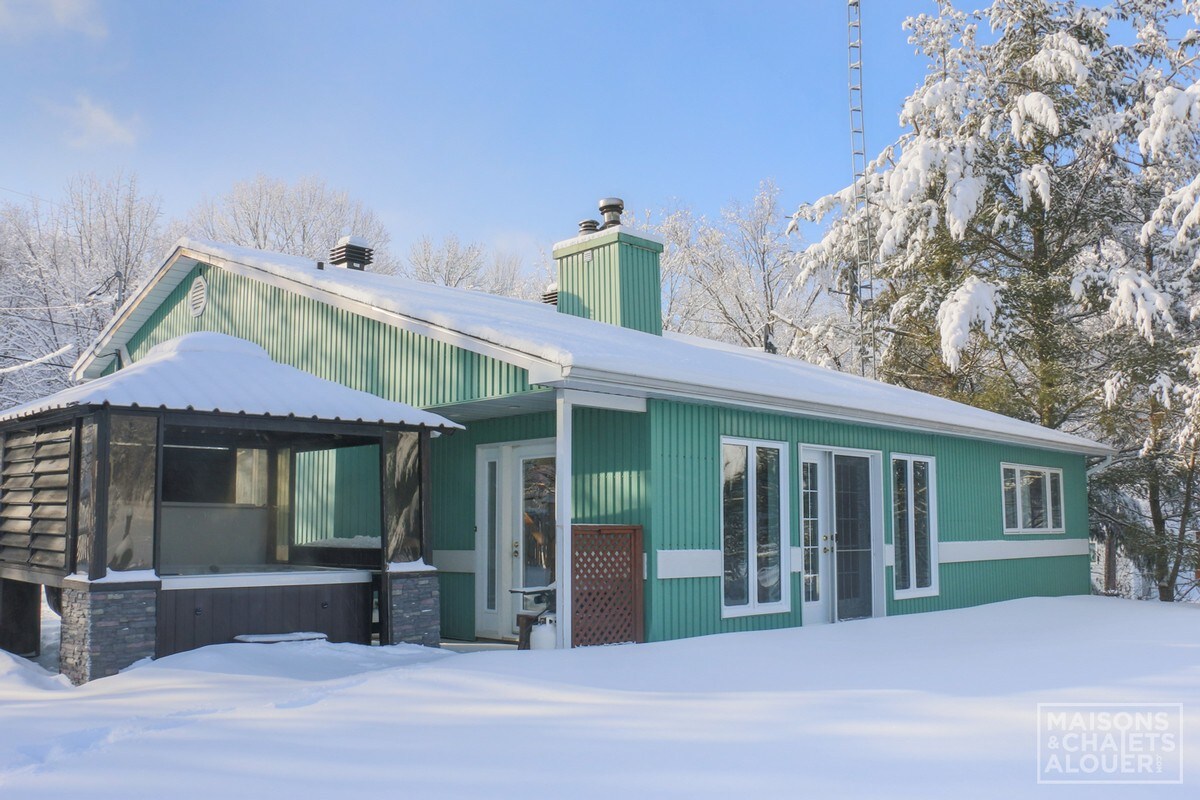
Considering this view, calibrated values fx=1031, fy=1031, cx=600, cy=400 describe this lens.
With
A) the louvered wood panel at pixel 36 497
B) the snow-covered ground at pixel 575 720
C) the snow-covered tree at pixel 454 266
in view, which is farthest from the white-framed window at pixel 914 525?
the snow-covered tree at pixel 454 266

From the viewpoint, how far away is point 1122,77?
20.5 meters

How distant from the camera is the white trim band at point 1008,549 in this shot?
42.2 feet

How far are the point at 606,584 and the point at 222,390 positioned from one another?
3.45 m

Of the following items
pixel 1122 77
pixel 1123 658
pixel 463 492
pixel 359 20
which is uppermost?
pixel 359 20

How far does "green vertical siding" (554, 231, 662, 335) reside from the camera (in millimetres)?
12562

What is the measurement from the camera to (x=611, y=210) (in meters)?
12.9

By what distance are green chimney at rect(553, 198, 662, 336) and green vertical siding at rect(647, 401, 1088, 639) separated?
2.91 metres

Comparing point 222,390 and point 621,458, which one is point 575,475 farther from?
point 222,390

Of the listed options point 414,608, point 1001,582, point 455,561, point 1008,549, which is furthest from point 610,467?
point 1008,549

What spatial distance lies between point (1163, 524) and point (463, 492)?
14450mm

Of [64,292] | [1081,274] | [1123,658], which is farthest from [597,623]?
[64,292]

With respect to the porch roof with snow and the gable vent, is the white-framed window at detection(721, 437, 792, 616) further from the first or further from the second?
the gable vent

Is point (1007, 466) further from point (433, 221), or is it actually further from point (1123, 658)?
point (433, 221)

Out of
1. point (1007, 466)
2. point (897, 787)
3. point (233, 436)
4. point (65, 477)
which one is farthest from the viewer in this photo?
point (1007, 466)
